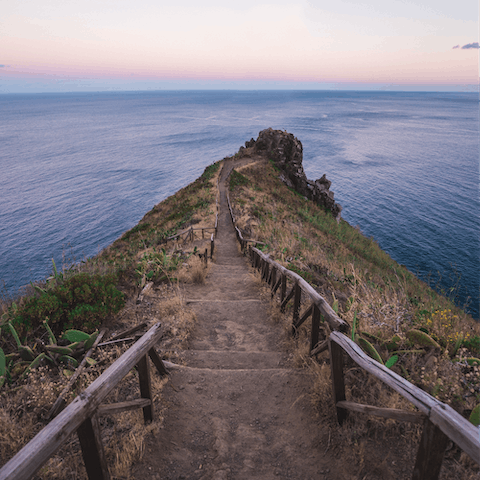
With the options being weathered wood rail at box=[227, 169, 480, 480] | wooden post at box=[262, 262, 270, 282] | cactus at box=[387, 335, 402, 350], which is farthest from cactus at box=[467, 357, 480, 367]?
wooden post at box=[262, 262, 270, 282]

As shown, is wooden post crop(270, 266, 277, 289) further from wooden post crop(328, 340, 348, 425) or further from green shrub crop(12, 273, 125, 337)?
wooden post crop(328, 340, 348, 425)

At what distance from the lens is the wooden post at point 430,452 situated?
93.1 inches

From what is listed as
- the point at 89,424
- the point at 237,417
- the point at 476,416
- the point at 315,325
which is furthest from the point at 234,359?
the point at 476,416

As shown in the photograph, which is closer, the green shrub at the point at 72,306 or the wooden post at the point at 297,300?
the green shrub at the point at 72,306

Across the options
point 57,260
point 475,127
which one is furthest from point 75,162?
point 475,127

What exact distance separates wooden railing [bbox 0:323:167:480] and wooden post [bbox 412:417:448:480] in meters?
2.72

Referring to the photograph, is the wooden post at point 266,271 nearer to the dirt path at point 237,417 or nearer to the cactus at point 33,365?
the dirt path at point 237,417

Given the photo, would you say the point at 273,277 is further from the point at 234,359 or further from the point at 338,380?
the point at 338,380

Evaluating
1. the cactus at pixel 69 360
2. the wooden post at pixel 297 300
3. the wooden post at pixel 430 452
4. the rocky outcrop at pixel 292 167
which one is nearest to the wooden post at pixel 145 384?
the cactus at pixel 69 360

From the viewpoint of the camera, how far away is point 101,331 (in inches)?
217

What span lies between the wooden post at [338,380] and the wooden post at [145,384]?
7.31ft

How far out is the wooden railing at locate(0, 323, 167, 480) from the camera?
204cm

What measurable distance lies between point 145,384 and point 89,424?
1081 millimetres

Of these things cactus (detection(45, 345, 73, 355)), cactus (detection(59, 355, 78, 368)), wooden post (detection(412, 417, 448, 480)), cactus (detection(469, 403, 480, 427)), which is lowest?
cactus (detection(59, 355, 78, 368))
